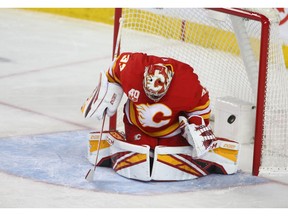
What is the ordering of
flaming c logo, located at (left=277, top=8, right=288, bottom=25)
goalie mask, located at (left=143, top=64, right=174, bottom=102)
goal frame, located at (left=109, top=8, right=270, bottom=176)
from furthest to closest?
flaming c logo, located at (left=277, top=8, right=288, bottom=25), goal frame, located at (left=109, top=8, right=270, bottom=176), goalie mask, located at (left=143, top=64, right=174, bottom=102)

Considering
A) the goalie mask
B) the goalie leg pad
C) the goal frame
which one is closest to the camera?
the goalie mask

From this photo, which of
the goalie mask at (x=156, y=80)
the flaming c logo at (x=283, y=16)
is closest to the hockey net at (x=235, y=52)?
the goalie mask at (x=156, y=80)

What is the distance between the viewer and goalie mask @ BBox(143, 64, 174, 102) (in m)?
4.67

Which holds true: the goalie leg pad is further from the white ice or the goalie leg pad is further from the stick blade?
the white ice

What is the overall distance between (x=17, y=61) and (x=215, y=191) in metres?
3.09

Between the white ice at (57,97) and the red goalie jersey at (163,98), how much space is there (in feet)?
1.19

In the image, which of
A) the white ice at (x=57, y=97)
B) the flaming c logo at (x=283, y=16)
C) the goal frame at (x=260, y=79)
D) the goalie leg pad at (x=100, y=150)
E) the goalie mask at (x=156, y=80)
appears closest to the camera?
the white ice at (x=57, y=97)

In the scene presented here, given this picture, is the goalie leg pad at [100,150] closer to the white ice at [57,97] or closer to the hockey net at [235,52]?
the white ice at [57,97]

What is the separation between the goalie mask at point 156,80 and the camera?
184 inches

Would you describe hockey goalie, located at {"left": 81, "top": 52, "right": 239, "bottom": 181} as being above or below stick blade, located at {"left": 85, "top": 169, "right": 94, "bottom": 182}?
above

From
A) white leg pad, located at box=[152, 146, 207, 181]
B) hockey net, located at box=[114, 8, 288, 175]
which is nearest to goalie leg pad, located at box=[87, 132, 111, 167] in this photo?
white leg pad, located at box=[152, 146, 207, 181]

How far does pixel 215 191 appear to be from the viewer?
15.4 feet

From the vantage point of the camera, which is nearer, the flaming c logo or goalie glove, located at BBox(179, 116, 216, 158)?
goalie glove, located at BBox(179, 116, 216, 158)

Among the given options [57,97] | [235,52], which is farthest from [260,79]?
[57,97]
